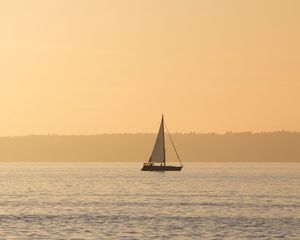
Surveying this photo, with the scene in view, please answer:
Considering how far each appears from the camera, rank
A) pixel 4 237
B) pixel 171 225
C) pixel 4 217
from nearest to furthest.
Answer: pixel 4 237 → pixel 171 225 → pixel 4 217

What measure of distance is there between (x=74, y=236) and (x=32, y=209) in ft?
117

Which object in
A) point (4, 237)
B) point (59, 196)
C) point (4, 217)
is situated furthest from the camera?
point (59, 196)

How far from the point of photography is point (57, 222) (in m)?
90.0

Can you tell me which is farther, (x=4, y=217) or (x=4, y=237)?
(x=4, y=217)

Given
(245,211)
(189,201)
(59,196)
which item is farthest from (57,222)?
(59,196)

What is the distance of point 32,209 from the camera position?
363ft

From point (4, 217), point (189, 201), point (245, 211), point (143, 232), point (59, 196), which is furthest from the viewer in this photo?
point (59, 196)

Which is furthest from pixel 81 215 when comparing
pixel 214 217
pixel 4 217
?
pixel 214 217

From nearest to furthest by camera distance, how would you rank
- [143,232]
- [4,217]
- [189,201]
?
[143,232]
[4,217]
[189,201]

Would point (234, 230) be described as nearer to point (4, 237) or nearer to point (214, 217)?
point (214, 217)

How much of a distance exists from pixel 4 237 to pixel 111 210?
115 feet

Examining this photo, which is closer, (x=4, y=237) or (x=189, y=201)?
(x=4, y=237)

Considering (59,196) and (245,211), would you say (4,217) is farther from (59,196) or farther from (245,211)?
(59,196)

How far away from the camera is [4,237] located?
74.9 m
